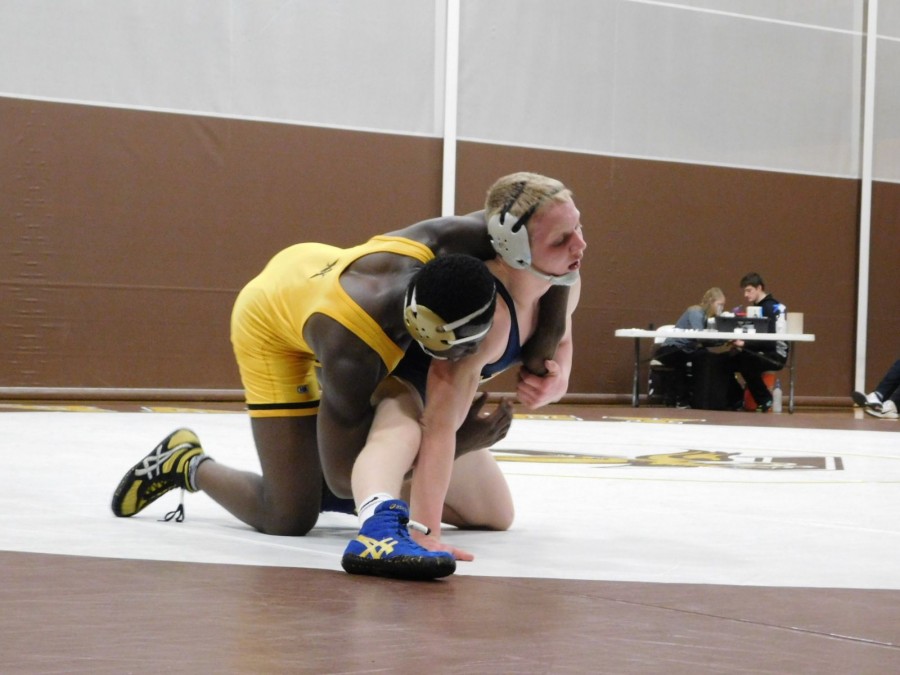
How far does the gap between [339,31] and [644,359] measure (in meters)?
4.05

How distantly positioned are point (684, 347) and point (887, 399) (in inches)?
66.9

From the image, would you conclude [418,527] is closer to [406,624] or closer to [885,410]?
[406,624]

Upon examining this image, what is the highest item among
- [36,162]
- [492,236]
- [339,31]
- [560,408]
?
[339,31]

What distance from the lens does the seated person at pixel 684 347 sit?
10.5m

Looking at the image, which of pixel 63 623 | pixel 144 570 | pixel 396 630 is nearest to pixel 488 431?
pixel 144 570

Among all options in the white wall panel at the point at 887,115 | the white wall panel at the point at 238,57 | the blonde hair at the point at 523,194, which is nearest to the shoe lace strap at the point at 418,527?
the blonde hair at the point at 523,194

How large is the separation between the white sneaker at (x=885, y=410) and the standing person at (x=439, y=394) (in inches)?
306

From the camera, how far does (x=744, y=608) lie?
6.78 ft

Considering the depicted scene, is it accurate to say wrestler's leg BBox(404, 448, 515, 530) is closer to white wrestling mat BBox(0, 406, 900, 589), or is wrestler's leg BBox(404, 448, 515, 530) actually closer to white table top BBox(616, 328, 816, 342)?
white wrestling mat BBox(0, 406, 900, 589)

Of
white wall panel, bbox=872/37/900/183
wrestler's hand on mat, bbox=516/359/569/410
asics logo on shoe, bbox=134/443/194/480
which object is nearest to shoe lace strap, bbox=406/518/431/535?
wrestler's hand on mat, bbox=516/359/569/410

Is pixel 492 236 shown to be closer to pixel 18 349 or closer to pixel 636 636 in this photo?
pixel 636 636

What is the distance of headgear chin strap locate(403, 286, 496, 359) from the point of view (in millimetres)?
2348

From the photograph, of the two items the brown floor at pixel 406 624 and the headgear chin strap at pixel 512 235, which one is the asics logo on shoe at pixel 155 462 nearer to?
the brown floor at pixel 406 624

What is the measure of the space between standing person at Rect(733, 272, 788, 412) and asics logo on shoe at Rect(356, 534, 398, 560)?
27.1ft
